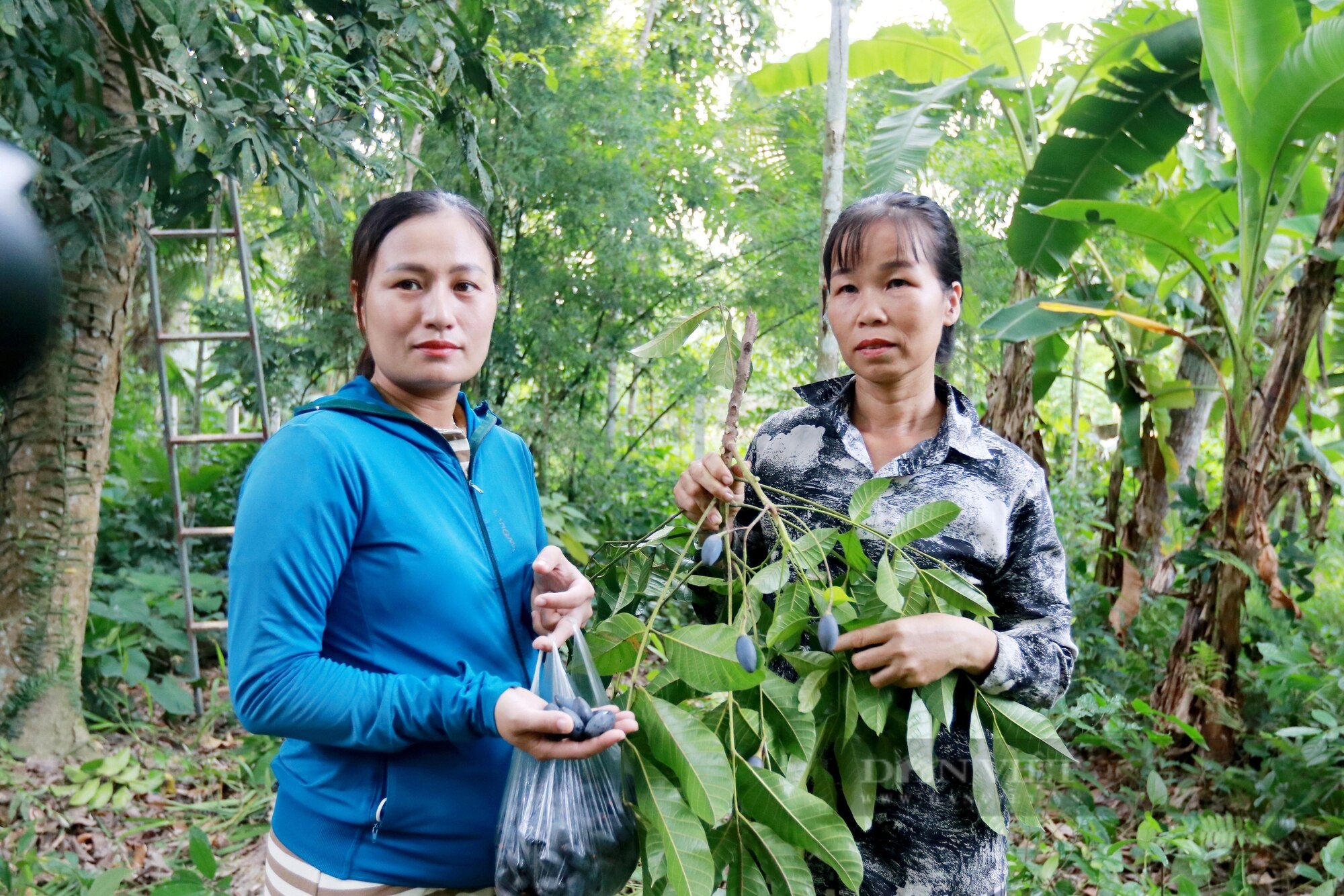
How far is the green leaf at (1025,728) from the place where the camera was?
3.89ft

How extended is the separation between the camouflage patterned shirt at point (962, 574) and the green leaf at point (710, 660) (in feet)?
0.99

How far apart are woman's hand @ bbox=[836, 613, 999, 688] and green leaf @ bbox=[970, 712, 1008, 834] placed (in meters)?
0.10

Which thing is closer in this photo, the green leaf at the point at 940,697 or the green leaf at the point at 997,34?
the green leaf at the point at 940,697

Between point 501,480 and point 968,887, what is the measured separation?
786 mm

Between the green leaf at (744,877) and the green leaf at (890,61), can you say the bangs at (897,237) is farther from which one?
the green leaf at (890,61)

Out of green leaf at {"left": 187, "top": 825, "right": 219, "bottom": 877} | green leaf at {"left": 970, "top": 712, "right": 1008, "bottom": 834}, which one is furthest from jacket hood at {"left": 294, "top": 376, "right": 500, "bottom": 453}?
green leaf at {"left": 187, "top": 825, "right": 219, "bottom": 877}

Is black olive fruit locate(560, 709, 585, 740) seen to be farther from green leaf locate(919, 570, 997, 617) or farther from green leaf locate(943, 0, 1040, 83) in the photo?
green leaf locate(943, 0, 1040, 83)

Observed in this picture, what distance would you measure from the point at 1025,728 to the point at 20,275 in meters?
1.17

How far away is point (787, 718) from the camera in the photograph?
113cm

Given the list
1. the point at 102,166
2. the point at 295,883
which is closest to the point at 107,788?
the point at 102,166

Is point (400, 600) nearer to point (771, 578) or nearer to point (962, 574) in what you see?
point (771, 578)

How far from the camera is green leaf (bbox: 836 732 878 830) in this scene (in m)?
1.19

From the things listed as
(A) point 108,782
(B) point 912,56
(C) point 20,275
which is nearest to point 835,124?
(B) point 912,56

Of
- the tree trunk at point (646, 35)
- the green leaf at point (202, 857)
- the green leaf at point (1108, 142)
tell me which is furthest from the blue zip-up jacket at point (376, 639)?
the tree trunk at point (646, 35)
